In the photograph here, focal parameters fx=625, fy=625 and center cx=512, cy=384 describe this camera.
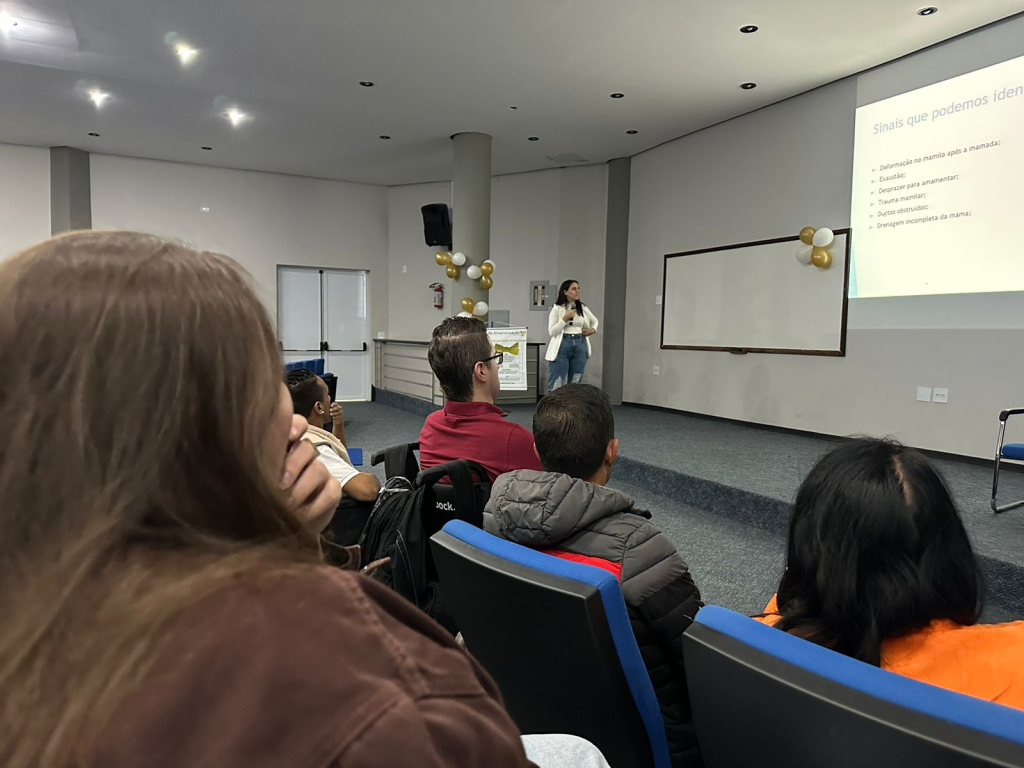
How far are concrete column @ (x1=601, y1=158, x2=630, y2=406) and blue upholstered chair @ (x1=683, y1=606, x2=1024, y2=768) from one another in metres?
6.73

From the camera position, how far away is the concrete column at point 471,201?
670 cm

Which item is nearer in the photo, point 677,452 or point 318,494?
point 318,494

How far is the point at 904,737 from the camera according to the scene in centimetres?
56

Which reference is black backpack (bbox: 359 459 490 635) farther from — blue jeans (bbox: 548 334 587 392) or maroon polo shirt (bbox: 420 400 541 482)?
blue jeans (bbox: 548 334 587 392)

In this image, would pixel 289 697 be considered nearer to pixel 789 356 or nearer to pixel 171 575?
pixel 171 575

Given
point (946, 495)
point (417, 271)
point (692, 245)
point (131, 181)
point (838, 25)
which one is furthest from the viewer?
point (417, 271)

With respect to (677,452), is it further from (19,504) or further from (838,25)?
(19,504)

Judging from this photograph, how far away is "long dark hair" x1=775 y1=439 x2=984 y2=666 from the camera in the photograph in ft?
2.71

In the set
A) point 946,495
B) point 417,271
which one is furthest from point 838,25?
point 417,271

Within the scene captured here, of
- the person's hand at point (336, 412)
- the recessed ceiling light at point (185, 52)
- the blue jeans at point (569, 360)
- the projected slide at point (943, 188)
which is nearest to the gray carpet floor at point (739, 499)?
the blue jeans at point (569, 360)

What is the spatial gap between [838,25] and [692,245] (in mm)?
2563

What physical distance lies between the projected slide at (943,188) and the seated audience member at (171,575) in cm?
481

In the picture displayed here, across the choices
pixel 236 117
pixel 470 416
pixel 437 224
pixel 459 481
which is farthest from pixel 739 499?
pixel 236 117

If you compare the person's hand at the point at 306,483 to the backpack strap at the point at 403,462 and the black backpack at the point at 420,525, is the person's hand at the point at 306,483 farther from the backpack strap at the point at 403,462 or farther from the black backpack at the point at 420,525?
the backpack strap at the point at 403,462
